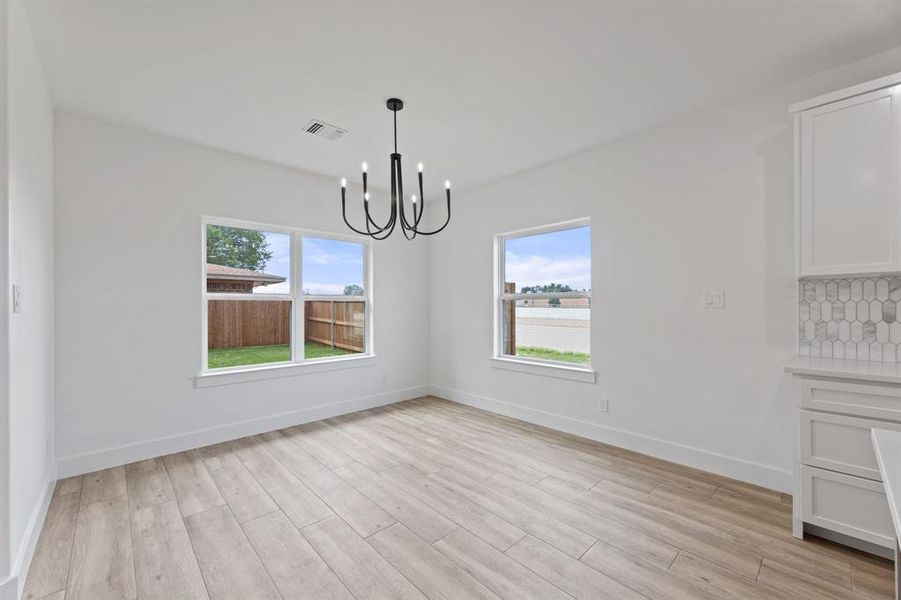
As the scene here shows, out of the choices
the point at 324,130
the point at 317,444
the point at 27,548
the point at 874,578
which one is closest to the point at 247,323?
the point at 317,444

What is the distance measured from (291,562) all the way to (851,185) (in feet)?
11.5

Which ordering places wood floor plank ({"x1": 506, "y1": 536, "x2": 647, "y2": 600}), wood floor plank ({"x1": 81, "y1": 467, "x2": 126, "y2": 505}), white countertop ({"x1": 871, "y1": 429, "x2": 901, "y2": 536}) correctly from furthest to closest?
wood floor plank ({"x1": 81, "y1": 467, "x2": 126, "y2": 505}) < wood floor plank ({"x1": 506, "y1": 536, "x2": 647, "y2": 600}) < white countertop ({"x1": 871, "y1": 429, "x2": 901, "y2": 536})

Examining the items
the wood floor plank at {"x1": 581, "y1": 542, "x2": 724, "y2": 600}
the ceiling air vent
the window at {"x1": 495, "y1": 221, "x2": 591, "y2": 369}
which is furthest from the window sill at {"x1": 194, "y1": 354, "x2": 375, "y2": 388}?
the wood floor plank at {"x1": 581, "y1": 542, "x2": 724, "y2": 600}

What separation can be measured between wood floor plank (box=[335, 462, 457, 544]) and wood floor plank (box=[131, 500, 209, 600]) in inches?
38.8

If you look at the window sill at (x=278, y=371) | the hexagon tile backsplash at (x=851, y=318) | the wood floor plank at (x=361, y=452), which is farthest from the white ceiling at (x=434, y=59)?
the wood floor plank at (x=361, y=452)

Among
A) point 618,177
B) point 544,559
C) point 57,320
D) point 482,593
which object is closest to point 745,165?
point 618,177

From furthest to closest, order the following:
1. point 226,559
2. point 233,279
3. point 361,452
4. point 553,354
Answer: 1. point 553,354
2. point 233,279
3. point 361,452
4. point 226,559

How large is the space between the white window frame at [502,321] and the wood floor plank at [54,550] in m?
3.53

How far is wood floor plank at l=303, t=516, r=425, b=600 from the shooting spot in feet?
5.85

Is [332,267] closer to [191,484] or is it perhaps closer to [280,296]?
[280,296]

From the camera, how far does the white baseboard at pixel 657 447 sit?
2.70m

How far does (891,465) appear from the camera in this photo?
3.42 ft

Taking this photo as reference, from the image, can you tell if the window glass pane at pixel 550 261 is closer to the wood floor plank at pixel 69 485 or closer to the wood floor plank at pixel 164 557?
the wood floor plank at pixel 164 557

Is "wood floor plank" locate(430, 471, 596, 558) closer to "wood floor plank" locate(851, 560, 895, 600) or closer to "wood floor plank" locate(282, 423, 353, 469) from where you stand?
"wood floor plank" locate(282, 423, 353, 469)
